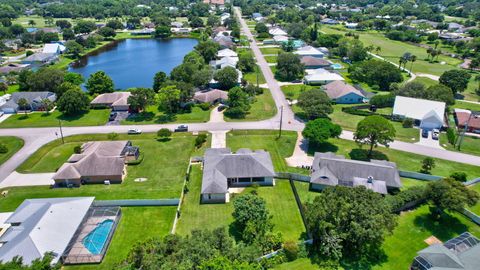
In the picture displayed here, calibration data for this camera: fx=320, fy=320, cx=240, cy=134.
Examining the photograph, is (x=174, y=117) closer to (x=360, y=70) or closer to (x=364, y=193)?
(x=364, y=193)

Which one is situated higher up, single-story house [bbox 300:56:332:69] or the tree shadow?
single-story house [bbox 300:56:332:69]

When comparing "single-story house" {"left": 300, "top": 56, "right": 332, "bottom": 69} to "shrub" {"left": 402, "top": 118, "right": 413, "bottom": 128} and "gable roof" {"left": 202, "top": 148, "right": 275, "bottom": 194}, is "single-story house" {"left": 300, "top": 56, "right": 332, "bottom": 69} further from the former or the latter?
"gable roof" {"left": 202, "top": 148, "right": 275, "bottom": 194}

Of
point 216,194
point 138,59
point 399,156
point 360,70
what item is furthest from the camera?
point 138,59

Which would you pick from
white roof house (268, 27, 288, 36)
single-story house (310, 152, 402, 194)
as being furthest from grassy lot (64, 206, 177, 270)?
white roof house (268, 27, 288, 36)

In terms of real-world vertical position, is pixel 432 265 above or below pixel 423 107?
below

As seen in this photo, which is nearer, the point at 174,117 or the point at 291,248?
the point at 291,248

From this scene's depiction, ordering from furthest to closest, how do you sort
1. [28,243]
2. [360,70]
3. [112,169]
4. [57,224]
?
[360,70] < [112,169] < [57,224] < [28,243]

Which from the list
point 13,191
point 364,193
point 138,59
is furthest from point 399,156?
point 138,59
